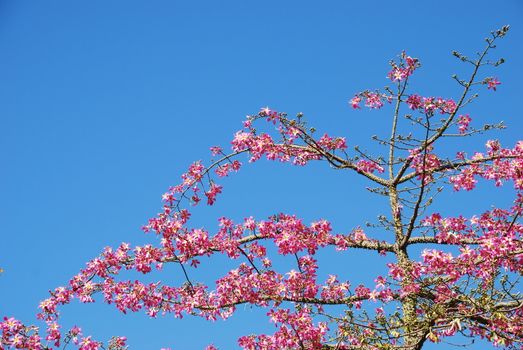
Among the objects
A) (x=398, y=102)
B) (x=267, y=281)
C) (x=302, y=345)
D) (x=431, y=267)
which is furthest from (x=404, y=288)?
(x=398, y=102)

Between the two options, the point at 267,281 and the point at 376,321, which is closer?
the point at 376,321

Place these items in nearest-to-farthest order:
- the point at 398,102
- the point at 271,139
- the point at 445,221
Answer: the point at 445,221 → the point at 271,139 → the point at 398,102

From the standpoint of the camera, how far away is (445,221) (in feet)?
33.2

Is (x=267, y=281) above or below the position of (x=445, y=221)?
below

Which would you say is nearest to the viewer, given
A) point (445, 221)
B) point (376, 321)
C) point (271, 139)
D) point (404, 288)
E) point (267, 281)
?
point (376, 321)

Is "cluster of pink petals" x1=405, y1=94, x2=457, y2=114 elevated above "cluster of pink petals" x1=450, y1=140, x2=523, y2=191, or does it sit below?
above

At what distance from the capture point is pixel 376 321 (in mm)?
7289

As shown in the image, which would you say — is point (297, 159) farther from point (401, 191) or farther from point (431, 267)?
point (431, 267)

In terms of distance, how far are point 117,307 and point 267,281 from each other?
289 centimetres

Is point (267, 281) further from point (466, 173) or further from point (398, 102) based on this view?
point (398, 102)

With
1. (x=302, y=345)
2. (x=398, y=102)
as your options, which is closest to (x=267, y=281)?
(x=302, y=345)

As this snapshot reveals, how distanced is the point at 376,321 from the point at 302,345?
5.61 ft

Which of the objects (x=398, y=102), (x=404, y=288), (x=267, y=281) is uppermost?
(x=398, y=102)

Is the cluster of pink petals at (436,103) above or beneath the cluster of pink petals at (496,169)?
above
